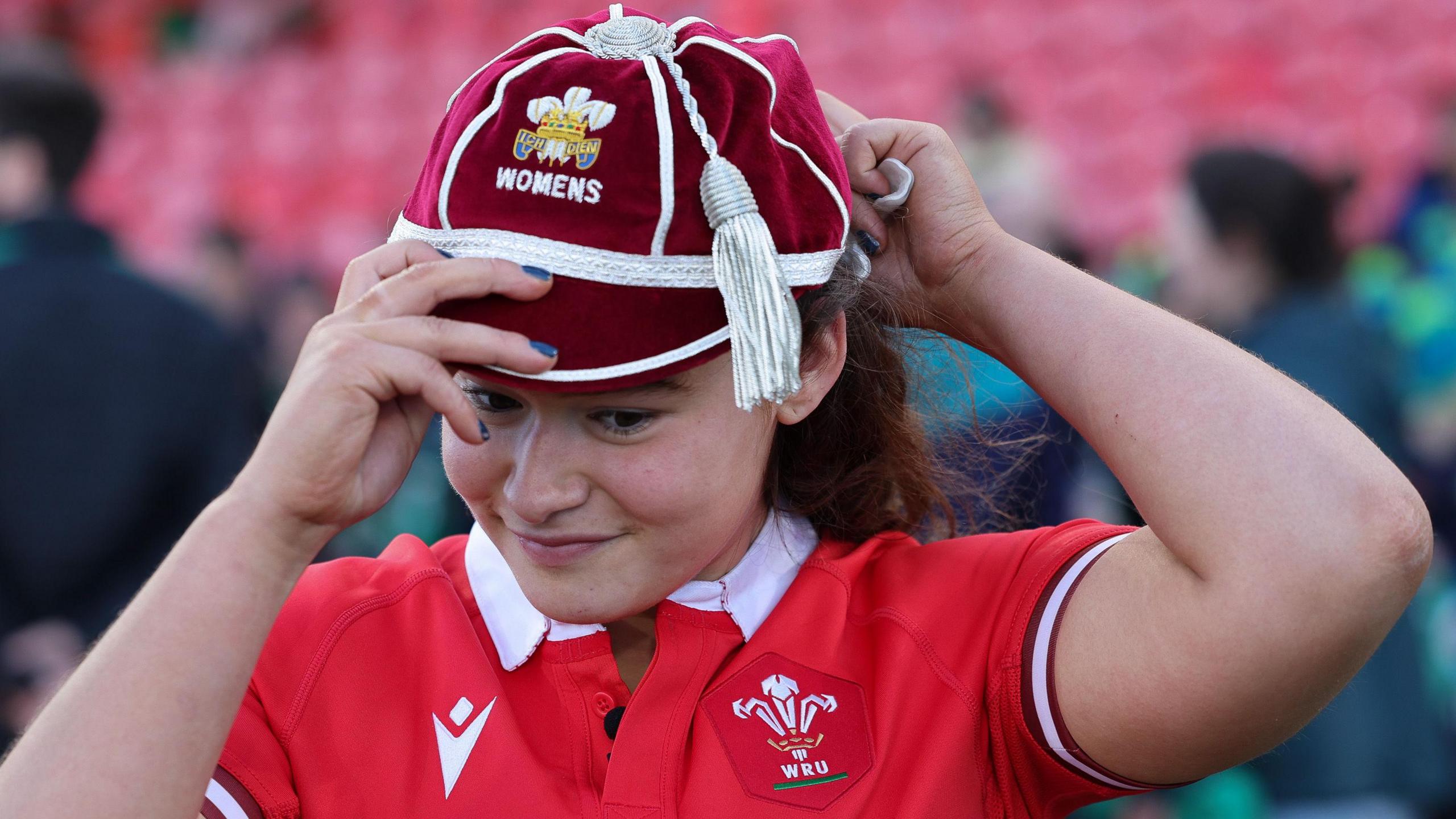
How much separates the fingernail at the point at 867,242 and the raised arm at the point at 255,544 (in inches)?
21.7

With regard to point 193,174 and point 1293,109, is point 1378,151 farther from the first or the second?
point 193,174

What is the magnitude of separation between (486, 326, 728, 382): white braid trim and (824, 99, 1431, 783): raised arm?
485 millimetres

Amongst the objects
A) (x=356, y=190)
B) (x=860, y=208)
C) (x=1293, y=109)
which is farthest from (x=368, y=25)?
(x=860, y=208)

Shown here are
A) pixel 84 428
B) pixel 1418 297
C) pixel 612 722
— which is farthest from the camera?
pixel 1418 297

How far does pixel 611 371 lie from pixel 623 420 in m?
0.10

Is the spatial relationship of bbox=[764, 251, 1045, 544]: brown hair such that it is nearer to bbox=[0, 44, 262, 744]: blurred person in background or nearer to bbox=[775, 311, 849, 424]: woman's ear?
bbox=[775, 311, 849, 424]: woman's ear

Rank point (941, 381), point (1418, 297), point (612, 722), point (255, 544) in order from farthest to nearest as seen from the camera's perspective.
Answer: point (1418, 297) < point (941, 381) < point (612, 722) < point (255, 544)

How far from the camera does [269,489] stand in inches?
50.6

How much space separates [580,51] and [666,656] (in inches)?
26.4

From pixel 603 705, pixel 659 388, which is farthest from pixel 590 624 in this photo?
pixel 659 388

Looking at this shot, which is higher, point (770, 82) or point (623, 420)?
point (770, 82)

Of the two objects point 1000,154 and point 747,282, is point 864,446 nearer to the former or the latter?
point 747,282

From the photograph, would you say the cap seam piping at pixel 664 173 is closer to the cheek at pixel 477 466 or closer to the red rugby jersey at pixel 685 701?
the cheek at pixel 477 466

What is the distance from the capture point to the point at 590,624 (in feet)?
5.06
